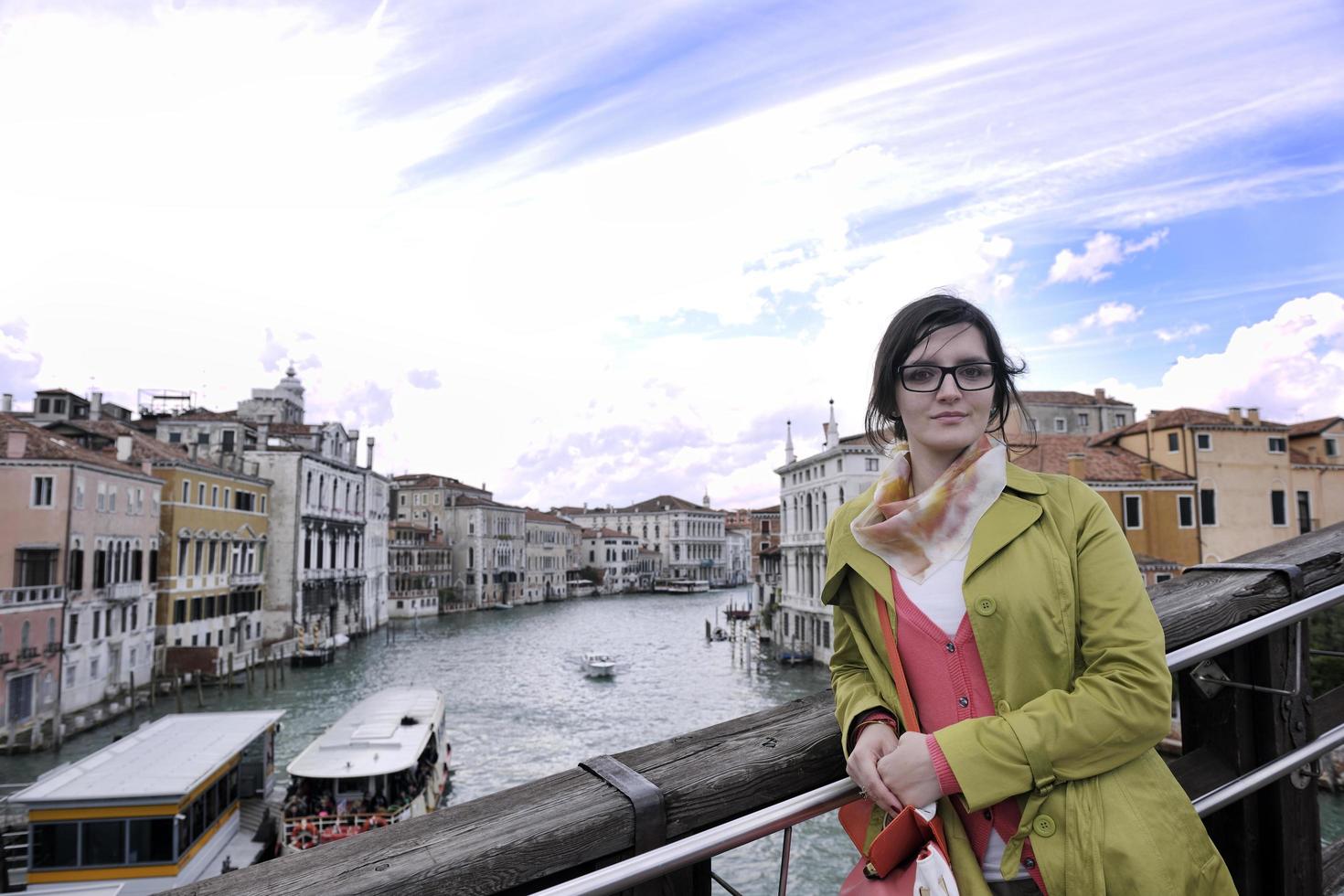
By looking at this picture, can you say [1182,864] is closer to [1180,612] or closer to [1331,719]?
[1180,612]

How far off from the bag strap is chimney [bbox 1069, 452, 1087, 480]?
21.1 m

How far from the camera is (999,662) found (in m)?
1.14

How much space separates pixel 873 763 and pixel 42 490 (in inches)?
948

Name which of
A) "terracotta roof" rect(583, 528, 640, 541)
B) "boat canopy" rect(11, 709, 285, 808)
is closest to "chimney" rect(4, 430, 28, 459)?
"boat canopy" rect(11, 709, 285, 808)

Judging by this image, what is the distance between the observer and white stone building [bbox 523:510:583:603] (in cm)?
6562

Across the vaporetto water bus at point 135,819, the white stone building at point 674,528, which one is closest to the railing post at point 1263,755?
the vaporetto water bus at point 135,819

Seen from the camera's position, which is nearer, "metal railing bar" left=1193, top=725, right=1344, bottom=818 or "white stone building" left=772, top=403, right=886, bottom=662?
"metal railing bar" left=1193, top=725, right=1344, bottom=818

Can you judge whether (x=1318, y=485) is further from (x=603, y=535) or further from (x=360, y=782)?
(x=603, y=535)

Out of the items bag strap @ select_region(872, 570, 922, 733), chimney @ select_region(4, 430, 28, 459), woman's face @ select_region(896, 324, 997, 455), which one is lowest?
bag strap @ select_region(872, 570, 922, 733)

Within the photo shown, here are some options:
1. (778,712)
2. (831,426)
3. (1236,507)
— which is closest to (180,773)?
(778,712)

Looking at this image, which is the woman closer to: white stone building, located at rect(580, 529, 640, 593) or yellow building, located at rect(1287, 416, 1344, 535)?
yellow building, located at rect(1287, 416, 1344, 535)

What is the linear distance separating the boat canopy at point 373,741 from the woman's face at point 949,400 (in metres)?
13.1

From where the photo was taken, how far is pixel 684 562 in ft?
301

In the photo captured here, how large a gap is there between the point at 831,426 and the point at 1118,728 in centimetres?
3128
